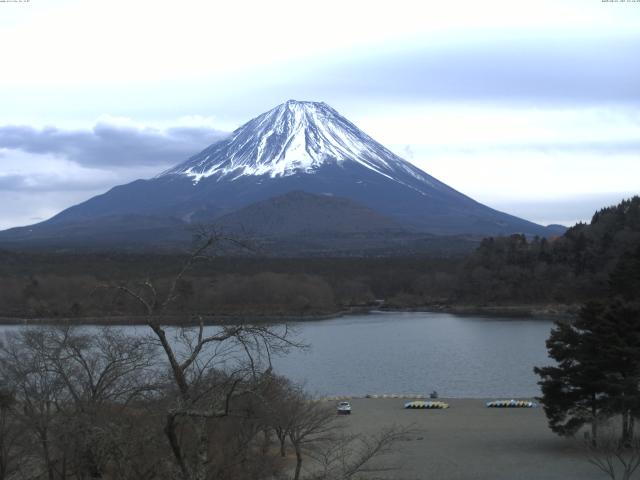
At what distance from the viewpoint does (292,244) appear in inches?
4424

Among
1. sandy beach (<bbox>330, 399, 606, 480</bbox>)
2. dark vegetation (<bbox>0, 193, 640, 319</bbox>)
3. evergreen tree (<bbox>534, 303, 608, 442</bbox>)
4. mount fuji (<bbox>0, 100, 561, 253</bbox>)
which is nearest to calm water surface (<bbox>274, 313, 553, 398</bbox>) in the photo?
sandy beach (<bbox>330, 399, 606, 480</bbox>)

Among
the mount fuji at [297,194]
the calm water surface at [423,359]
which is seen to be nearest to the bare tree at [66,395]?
the calm water surface at [423,359]

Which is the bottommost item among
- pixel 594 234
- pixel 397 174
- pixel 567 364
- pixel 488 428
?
pixel 488 428

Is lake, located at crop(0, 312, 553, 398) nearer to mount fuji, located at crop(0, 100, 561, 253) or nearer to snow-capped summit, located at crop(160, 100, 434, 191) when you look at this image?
mount fuji, located at crop(0, 100, 561, 253)

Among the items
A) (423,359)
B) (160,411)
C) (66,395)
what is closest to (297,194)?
(423,359)

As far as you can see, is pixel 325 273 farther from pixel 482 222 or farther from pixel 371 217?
pixel 482 222

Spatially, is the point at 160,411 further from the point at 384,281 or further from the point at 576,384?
the point at 384,281

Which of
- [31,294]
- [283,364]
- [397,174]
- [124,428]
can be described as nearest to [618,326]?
[124,428]

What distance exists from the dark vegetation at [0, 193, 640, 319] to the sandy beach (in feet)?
95.1

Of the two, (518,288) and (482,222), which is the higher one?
(482,222)

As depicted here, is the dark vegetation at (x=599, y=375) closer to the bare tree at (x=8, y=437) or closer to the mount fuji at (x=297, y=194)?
the bare tree at (x=8, y=437)

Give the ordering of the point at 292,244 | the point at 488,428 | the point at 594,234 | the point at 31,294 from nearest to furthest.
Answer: the point at 488,428 → the point at 31,294 → the point at 594,234 → the point at 292,244

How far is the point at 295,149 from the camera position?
16625cm

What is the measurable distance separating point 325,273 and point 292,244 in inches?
1357
